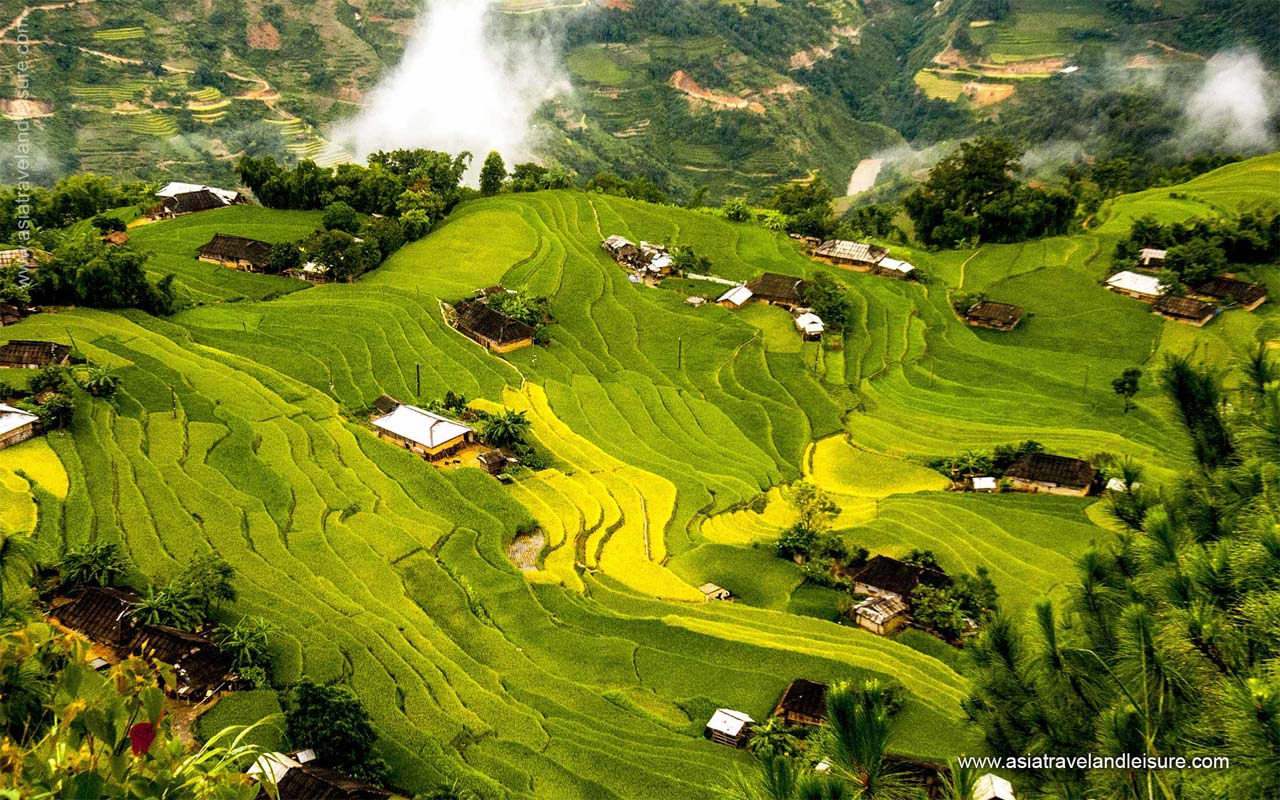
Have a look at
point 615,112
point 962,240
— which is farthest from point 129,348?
point 615,112

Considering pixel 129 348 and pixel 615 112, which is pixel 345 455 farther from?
pixel 615 112

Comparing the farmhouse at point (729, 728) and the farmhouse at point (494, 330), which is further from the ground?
the farmhouse at point (729, 728)

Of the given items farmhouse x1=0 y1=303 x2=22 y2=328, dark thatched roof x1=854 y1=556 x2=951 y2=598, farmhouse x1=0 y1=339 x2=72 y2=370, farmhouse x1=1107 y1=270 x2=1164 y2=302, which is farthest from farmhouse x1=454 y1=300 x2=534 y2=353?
farmhouse x1=1107 y1=270 x2=1164 y2=302

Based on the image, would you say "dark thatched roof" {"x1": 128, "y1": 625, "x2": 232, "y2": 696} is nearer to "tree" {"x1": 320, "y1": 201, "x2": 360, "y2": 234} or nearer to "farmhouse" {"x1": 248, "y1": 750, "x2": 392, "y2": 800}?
"farmhouse" {"x1": 248, "y1": 750, "x2": 392, "y2": 800}

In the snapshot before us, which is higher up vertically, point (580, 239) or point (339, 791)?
point (339, 791)

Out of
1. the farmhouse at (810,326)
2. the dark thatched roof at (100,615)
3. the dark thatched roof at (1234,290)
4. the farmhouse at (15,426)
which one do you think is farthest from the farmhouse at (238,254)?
the dark thatched roof at (1234,290)

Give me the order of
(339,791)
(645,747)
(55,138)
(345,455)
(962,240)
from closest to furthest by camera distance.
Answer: (339,791) → (645,747) → (345,455) → (962,240) → (55,138)

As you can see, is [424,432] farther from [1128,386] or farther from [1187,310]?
[1187,310]

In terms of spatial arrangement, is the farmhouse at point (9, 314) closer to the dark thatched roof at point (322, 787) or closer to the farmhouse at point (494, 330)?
the farmhouse at point (494, 330)
